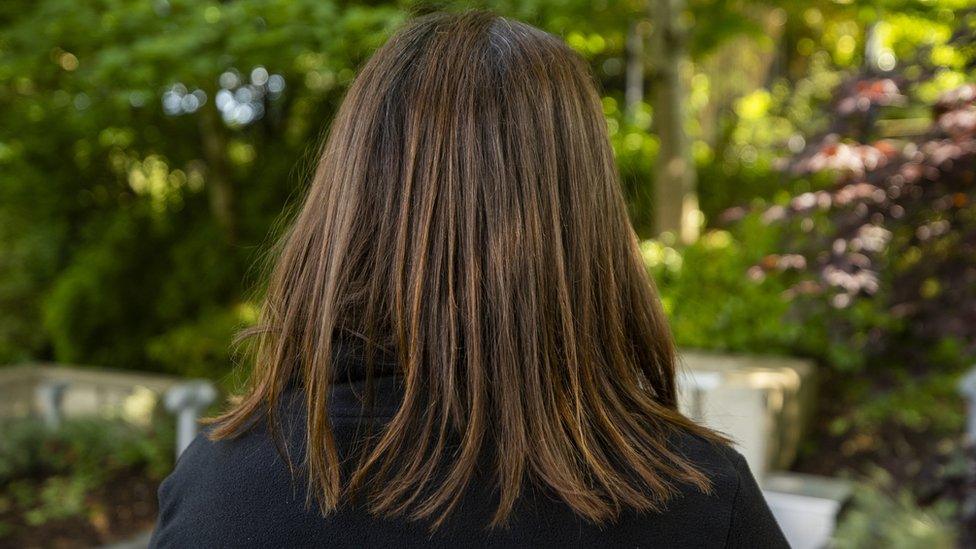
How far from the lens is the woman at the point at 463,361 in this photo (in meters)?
Answer: 1.02

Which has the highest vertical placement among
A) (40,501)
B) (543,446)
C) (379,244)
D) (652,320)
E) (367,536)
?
(379,244)

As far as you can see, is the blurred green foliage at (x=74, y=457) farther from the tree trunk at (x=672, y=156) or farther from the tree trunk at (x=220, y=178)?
the tree trunk at (x=672, y=156)

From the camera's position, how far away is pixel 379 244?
1.10 m

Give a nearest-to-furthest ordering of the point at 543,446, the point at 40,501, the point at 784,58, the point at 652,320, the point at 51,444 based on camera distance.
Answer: the point at 543,446, the point at 652,320, the point at 40,501, the point at 51,444, the point at 784,58

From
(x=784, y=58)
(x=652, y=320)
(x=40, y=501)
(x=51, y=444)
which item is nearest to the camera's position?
(x=652, y=320)

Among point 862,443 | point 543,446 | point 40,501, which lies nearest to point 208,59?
point 40,501

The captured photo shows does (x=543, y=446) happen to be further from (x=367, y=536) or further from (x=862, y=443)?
(x=862, y=443)

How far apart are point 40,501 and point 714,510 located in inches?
205

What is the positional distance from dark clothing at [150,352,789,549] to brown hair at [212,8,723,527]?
0.02m

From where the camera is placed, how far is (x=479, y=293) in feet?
3.46

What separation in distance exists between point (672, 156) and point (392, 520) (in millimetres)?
6361

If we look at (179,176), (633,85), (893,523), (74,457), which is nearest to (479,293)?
(893,523)

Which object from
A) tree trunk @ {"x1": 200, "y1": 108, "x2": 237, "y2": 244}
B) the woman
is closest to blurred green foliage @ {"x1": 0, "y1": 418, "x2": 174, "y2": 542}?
tree trunk @ {"x1": 200, "y1": 108, "x2": 237, "y2": 244}

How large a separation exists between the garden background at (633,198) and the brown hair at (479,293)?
370mm
